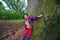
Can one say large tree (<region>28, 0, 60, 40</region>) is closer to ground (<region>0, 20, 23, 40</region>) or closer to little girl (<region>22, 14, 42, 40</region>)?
little girl (<region>22, 14, 42, 40</region>)

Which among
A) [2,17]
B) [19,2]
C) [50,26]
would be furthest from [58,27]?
[19,2]

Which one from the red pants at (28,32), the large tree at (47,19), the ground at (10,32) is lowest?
the ground at (10,32)

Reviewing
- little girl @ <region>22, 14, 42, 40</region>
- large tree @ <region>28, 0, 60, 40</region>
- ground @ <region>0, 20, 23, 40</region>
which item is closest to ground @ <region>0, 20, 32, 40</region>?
ground @ <region>0, 20, 23, 40</region>

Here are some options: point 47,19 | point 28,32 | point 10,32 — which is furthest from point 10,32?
point 47,19

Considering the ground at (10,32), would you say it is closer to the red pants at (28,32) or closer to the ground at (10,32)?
the ground at (10,32)

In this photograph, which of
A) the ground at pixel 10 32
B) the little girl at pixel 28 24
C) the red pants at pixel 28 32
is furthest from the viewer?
the ground at pixel 10 32

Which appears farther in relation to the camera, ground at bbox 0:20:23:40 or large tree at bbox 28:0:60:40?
ground at bbox 0:20:23:40

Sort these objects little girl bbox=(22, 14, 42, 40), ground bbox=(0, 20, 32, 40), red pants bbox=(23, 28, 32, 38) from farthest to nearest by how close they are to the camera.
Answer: ground bbox=(0, 20, 32, 40) → red pants bbox=(23, 28, 32, 38) → little girl bbox=(22, 14, 42, 40)

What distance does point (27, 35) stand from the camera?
7879mm

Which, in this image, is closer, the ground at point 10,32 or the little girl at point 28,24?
the little girl at point 28,24

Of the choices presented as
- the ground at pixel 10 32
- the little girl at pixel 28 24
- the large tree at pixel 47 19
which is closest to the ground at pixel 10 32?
the ground at pixel 10 32

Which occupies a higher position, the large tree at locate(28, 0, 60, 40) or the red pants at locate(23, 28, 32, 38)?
the large tree at locate(28, 0, 60, 40)

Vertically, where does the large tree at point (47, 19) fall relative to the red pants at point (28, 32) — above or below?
above

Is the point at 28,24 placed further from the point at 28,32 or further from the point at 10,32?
the point at 10,32
